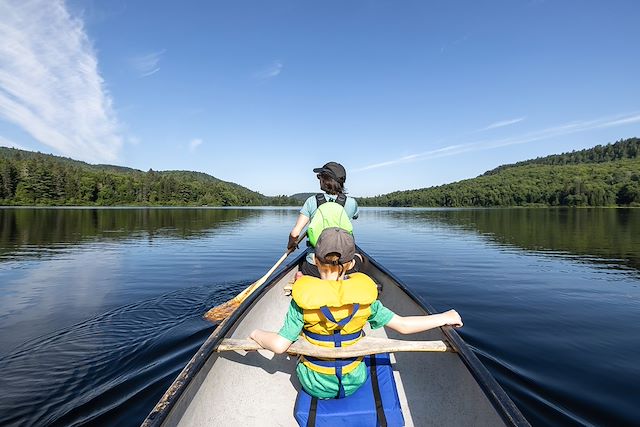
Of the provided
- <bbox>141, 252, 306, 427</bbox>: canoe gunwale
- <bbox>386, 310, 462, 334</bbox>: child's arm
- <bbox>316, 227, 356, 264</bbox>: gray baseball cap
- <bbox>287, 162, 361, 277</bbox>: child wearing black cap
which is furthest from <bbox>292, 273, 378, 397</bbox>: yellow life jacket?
<bbox>287, 162, 361, 277</bbox>: child wearing black cap

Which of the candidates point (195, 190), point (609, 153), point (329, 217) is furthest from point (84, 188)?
point (609, 153)

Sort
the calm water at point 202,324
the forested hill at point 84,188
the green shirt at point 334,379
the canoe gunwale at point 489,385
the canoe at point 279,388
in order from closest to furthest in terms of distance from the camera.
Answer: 1. the canoe gunwale at point 489,385
2. the canoe at point 279,388
3. the green shirt at point 334,379
4. the calm water at point 202,324
5. the forested hill at point 84,188

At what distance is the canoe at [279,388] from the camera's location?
2.33 meters

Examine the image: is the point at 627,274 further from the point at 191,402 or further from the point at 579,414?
the point at 191,402

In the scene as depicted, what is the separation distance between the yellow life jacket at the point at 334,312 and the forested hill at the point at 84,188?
118817 millimetres

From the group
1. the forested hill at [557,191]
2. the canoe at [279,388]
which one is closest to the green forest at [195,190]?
the forested hill at [557,191]

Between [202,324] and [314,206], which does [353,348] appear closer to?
[314,206]

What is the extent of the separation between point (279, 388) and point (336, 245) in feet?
7.22

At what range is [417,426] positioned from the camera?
307 cm

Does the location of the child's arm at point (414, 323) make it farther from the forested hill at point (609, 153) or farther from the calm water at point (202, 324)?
the forested hill at point (609, 153)

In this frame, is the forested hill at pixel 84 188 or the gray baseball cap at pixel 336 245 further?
the forested hill at pixel 84 188

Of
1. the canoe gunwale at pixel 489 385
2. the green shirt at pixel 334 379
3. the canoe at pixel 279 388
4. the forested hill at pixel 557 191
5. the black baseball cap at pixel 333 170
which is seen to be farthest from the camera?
the forested hill at pixel 557 191

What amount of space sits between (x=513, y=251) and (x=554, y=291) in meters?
7.89

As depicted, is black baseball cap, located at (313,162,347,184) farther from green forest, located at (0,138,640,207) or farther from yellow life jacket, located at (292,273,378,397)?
green forest, located at (0,138,640,207)
